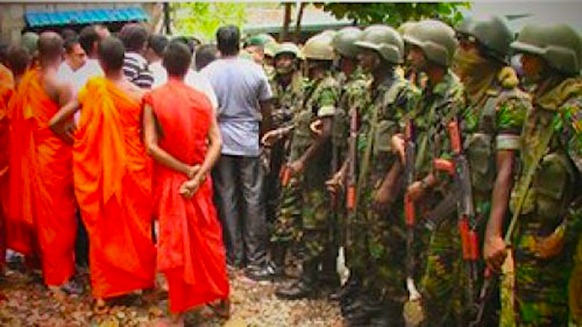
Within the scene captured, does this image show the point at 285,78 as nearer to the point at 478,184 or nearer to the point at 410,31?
the point at 410,31

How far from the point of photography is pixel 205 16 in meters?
2.42

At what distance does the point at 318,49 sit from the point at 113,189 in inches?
36.8

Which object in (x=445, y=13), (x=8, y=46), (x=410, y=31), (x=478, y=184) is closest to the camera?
(x=478, y=184)

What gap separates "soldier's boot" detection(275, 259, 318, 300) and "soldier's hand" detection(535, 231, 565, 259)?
1.06 metres

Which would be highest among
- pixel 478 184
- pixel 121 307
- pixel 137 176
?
pixel 478 184

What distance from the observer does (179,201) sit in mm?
2502

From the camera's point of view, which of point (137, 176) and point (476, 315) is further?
point (137, 176)

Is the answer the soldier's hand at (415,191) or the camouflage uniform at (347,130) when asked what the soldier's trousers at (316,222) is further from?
the soldier's hand at (415,191)

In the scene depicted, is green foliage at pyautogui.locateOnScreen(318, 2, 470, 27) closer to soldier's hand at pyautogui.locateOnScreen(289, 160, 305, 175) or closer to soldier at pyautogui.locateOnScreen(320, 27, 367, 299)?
soldier at pyautogui.locateOnScreen(320, 27, 367, 299)

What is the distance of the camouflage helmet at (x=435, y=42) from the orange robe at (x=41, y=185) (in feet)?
3.88

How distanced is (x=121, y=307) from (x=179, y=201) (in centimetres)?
39

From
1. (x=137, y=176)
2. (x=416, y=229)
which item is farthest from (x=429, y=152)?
(x=137, y=176)

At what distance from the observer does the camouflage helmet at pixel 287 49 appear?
9.70 feet

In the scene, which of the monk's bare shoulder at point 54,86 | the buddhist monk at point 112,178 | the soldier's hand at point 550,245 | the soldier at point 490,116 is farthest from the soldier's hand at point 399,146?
the monk's bare shoulder at point 54,86
